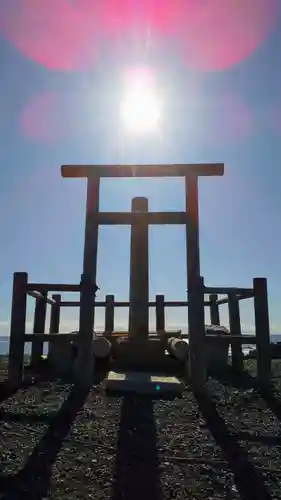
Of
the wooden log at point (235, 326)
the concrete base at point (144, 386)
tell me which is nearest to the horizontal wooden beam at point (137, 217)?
the wooden log at point (235, 326)

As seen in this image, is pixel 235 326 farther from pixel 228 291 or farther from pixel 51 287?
pixel 51 287

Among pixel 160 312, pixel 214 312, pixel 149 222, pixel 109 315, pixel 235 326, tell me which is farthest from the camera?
pixel 109 315

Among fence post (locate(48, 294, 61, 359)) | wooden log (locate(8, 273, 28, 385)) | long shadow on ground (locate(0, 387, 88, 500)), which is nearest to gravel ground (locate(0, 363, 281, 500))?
long shadow on ground (locate(0, 387, 88, 500))

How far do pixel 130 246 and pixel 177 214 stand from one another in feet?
9.25

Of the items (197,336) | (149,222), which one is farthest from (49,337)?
(149,222)

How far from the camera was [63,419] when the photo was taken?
20.0 feet

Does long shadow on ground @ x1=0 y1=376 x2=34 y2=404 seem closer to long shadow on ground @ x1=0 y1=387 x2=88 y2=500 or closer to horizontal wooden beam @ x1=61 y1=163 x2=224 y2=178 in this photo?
long shadow on ground @ x1=0 y1=387 x2=88 y2=500

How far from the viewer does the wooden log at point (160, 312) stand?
15008 millimetres

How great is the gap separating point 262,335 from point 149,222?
3.97m

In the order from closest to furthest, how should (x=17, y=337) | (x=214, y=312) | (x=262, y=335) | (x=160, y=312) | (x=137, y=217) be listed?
(x=17, y=337) < (x=262, y=335) < (x=137, y=217) < (x=214, y=312) < (x=160, y=312)

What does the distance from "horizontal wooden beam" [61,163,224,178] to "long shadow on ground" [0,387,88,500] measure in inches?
225

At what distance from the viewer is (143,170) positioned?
972 cm

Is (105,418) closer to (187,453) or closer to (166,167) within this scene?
(187,453)

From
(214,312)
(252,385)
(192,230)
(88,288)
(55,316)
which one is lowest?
(252,385)
